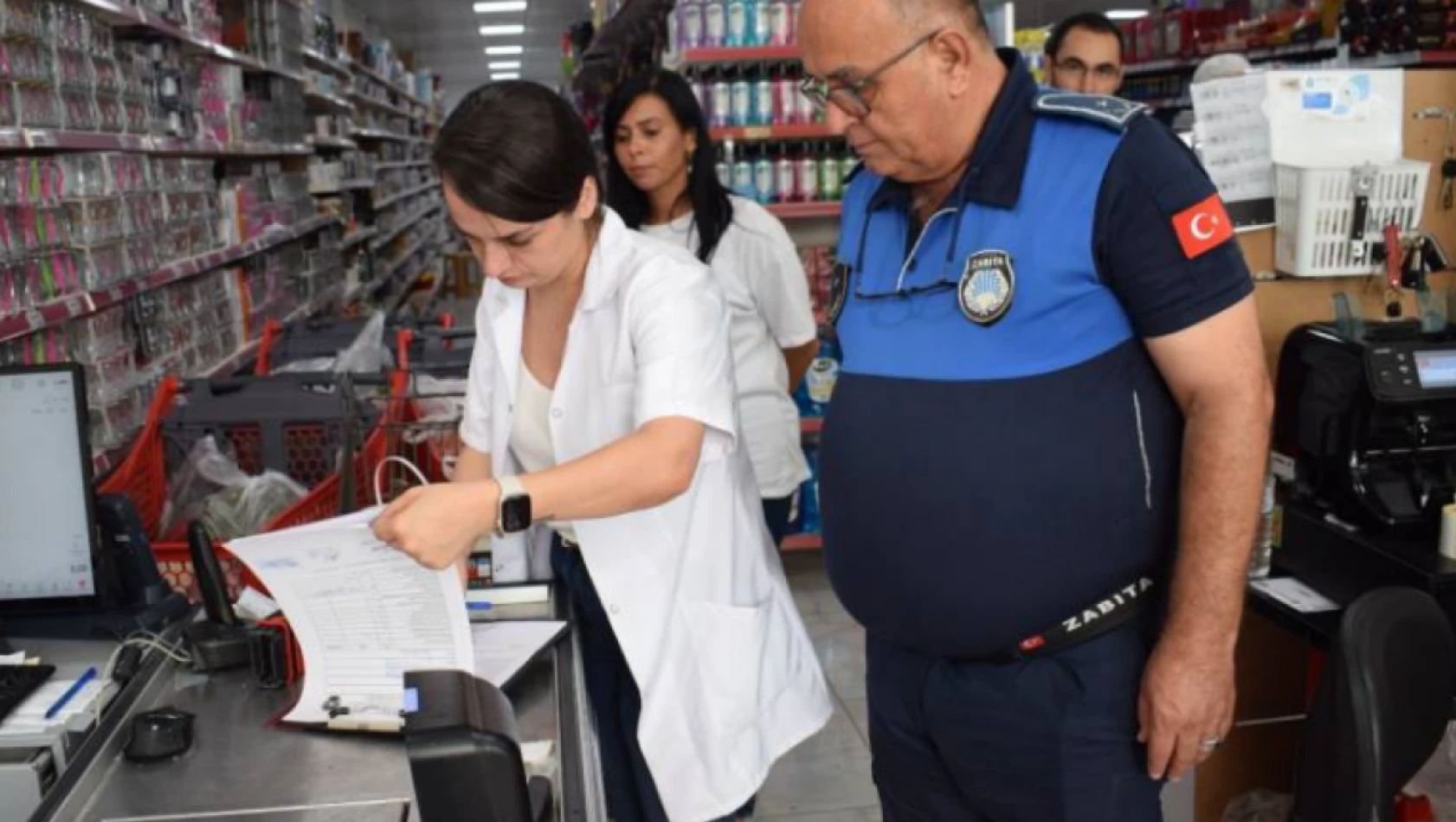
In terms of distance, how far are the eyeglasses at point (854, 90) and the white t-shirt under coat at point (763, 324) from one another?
152cm

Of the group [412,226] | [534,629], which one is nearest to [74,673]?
[534,629]

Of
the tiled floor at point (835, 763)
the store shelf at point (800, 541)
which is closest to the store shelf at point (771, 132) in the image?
the store shelf at point (800, 541)

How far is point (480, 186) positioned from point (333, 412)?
1319mm

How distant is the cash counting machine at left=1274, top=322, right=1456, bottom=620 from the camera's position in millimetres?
2232

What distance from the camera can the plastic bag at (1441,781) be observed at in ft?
7.74

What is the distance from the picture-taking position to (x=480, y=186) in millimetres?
1672

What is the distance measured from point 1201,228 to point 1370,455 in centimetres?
117

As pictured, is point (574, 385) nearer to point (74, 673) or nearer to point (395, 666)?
point (395, 666)

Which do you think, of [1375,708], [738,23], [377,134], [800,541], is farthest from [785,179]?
[377,134]

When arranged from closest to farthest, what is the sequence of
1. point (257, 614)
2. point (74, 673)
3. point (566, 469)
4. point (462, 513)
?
point (462, 513) → point (566, 469) → point (74, 673) → point (257, 614)

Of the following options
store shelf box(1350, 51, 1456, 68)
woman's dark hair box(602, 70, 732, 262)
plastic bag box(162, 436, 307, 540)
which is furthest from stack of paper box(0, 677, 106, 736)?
store shelf box(1350, 51, 1456, 68)

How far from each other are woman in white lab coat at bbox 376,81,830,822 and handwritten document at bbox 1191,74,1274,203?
1.42m

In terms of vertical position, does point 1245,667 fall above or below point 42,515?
below

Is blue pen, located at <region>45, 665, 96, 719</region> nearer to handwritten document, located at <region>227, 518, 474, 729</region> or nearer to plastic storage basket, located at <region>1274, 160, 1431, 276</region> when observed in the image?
handwritten document, located at <region>227, 518, 474, 729</region>
